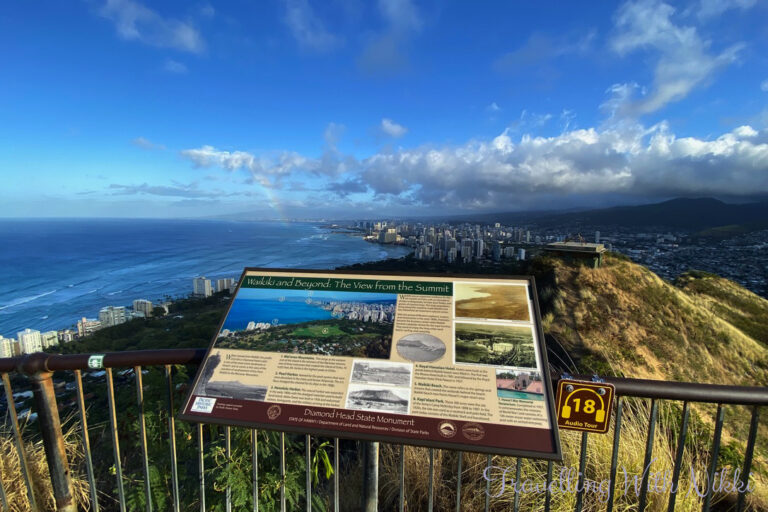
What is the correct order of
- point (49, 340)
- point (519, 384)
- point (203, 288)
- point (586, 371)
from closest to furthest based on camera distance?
1. point (519, 384)
2. point (586, 371)
3. point (49, 340)
4. point (203, 288)

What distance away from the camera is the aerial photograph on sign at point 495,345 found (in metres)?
1.72

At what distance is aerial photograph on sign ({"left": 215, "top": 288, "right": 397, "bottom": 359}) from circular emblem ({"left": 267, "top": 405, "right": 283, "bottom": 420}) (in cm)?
29

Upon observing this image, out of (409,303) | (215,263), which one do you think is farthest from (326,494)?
(215,263)

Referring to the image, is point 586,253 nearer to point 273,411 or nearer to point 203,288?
point 273,411

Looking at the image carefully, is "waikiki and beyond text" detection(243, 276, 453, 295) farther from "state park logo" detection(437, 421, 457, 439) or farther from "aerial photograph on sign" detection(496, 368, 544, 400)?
"state park logo" detection(437, 421, 457, 439)

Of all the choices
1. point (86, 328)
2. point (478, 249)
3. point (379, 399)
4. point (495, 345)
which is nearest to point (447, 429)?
point (379, 399)

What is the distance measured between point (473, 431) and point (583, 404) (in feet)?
1.87

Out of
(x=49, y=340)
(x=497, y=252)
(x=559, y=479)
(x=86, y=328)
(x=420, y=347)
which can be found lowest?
(x=86, y=328)

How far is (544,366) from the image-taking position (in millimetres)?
1683

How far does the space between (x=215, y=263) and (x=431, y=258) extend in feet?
97.8

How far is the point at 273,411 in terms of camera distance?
173 cm

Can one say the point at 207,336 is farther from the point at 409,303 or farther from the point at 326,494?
the point at 409,303

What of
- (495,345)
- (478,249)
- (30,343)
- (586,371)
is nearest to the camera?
(495,345)

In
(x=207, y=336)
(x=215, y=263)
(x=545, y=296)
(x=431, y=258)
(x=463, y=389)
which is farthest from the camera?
(x=215, y=263)
